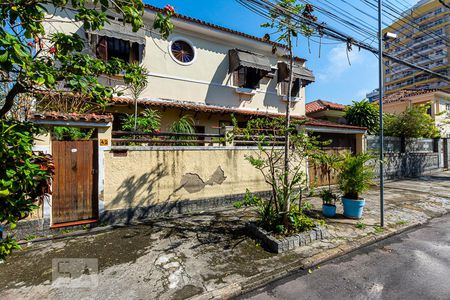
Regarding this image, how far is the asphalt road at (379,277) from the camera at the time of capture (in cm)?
279

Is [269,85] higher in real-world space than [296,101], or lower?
higher

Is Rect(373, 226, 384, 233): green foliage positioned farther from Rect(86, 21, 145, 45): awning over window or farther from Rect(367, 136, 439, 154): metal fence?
Rect(86, 21, 145, 45): awning over window

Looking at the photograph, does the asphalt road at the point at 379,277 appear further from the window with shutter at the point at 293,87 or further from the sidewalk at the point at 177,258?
the window with shutter at the point at 293,87

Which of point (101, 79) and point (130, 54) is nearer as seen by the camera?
point (101, 79)

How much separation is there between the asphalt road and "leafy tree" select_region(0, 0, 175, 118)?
3778 mm

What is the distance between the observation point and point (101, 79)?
7684 millimetres

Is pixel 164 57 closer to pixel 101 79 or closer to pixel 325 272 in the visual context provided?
pixel 101 79

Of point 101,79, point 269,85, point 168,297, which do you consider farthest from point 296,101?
point 168,297

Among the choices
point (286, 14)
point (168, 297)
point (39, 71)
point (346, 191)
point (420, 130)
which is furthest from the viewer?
point (420, 130)

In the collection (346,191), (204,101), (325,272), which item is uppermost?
(204,101)

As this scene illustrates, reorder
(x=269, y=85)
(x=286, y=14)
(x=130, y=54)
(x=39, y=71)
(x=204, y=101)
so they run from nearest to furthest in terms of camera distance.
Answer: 1. (x=39, y=71)
2. (x=286, y=14)
3. (x=130, y=54)
4. (x=204, y=101)
5. (x=269, y=85)

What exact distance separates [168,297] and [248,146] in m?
5.05

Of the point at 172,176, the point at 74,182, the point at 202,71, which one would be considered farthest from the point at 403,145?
the point at 74,182

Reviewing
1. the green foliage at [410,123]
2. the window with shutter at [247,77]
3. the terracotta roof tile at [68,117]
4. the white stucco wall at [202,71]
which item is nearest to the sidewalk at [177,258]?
the terracotta roof tile at [68,117]
